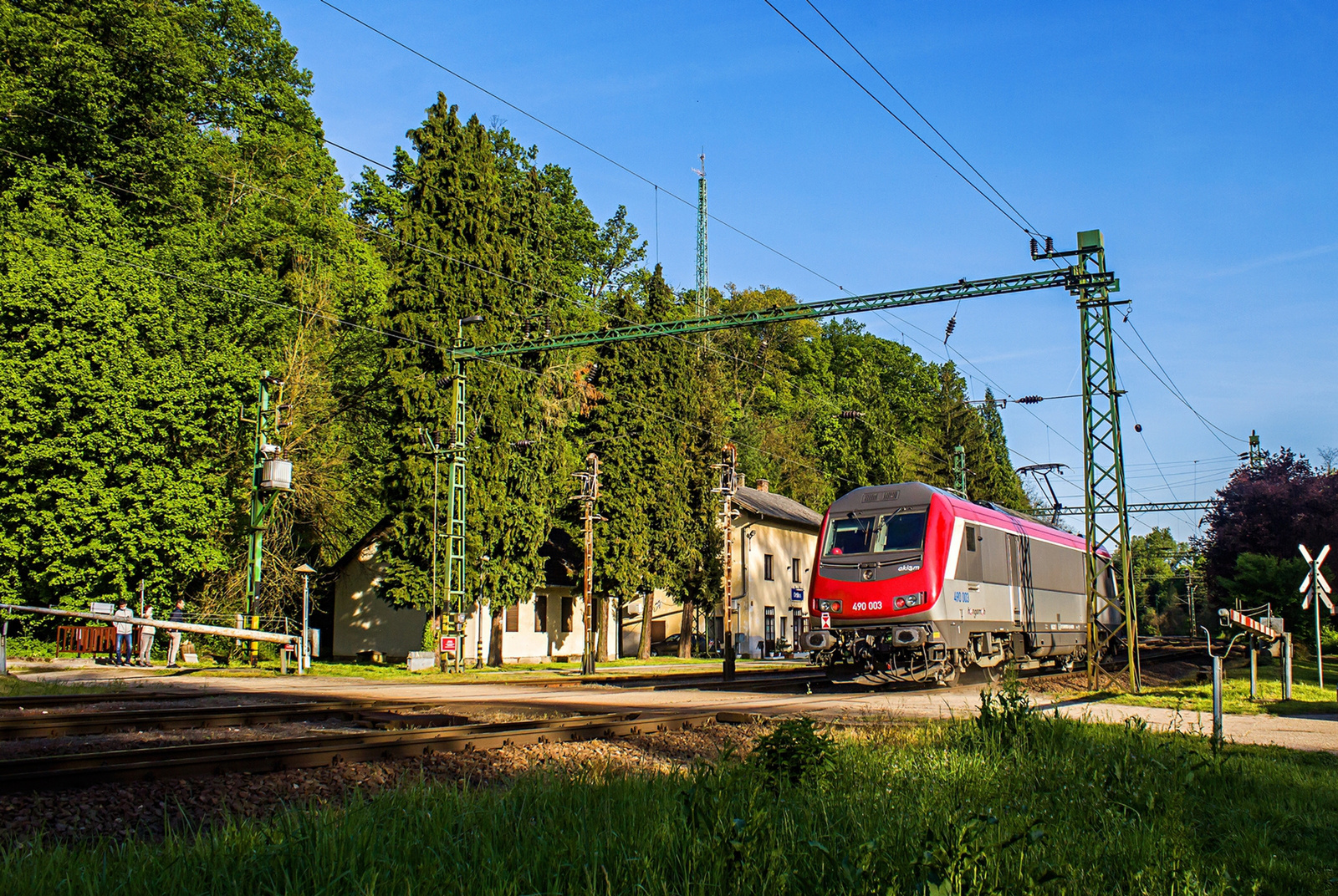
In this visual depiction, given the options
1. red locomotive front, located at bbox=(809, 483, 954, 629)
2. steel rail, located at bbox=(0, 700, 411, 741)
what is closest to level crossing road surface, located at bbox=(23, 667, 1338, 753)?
red locomotive front, located at bbox=(809, 483, 954, 629)

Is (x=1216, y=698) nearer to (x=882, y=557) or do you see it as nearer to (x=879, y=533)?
(x=882, y=557)

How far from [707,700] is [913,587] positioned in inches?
172

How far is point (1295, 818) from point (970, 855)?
390 centimetres

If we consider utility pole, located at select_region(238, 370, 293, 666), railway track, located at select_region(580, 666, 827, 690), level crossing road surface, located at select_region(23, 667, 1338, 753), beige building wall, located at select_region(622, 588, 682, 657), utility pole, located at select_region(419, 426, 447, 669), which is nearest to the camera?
level crossing road surface, located at select_region(23, 667, 1338, 753)

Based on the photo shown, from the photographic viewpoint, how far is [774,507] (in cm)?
5262

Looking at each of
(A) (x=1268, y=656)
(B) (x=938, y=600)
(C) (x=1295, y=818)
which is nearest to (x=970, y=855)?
(C) (x=1295, y=818)


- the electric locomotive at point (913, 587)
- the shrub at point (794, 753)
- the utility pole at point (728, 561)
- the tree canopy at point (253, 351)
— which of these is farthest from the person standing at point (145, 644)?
the shrub at point (794, 753)

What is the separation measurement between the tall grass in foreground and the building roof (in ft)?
130

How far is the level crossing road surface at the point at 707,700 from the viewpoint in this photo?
12.0m

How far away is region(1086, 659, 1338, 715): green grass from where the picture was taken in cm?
1447

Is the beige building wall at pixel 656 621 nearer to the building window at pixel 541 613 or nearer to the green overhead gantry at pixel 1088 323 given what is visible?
the building window at pixel 541 613

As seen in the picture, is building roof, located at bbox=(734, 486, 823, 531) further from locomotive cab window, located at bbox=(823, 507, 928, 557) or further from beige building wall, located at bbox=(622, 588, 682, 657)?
locomotive cab window, located at bbox=(823, 507, 928, 557)

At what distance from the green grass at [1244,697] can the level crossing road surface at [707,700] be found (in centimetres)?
50

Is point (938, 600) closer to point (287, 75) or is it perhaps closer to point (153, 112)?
point (153, 112)
